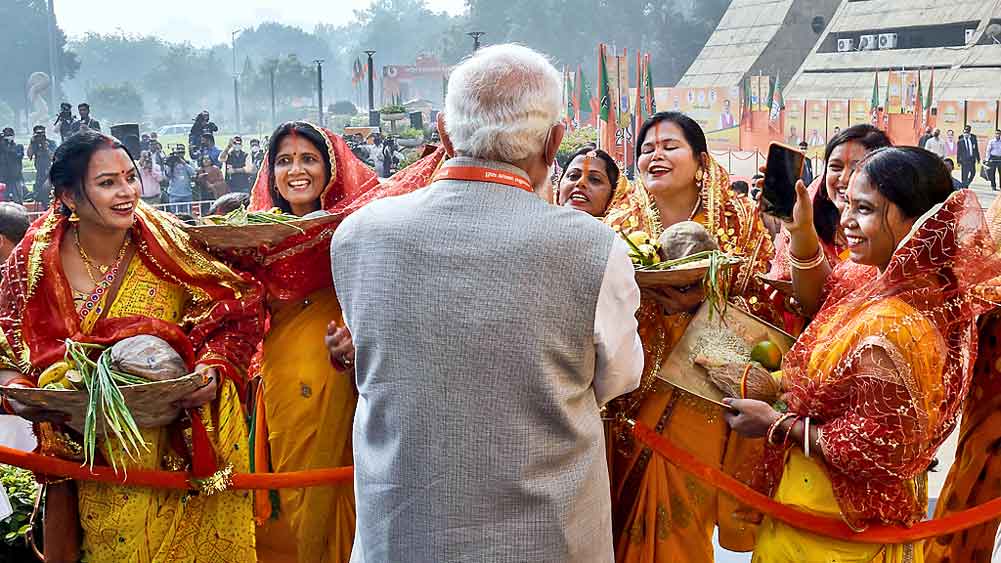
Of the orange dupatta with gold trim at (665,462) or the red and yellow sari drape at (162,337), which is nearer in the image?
the red and yellow sari drape at (162,337)

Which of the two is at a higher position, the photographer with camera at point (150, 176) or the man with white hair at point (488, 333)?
the man with white hair at point (488, 333)

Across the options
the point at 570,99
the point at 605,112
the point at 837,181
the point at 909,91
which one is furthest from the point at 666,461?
the point at 570,99

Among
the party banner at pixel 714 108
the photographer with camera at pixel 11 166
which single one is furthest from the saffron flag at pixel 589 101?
the photographer with camera at pixel 11 166

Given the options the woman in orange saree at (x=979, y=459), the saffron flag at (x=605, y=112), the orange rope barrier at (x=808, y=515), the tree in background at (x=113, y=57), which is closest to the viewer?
the orange rope barrier at (x=808, y=515)

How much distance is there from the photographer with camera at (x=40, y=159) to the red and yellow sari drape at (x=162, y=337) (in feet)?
46.6

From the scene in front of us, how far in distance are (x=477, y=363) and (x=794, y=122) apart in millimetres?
18262

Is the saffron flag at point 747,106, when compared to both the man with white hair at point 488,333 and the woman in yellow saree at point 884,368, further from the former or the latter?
the man with white hair at point 488,333

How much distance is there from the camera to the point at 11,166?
1609 cm

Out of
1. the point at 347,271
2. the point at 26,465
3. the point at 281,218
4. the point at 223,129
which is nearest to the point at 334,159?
the point at 281,218

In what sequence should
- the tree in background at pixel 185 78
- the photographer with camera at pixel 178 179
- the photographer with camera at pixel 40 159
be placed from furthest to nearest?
the tree in background at pixel 185 78 < the photographer with camera at pixel 178 179 < the photographer with camera at pixel 40 159

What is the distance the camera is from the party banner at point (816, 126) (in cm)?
1781

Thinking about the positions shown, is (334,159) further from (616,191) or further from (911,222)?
(911,222)

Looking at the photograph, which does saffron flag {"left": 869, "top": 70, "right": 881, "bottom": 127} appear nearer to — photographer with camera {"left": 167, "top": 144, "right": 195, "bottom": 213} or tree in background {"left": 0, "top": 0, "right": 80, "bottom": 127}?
photographer with camera {"left": 167, "top": 144, "right": 195, "bottom": 213}

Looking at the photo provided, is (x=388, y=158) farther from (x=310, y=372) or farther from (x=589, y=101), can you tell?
(x=310, y=372)
